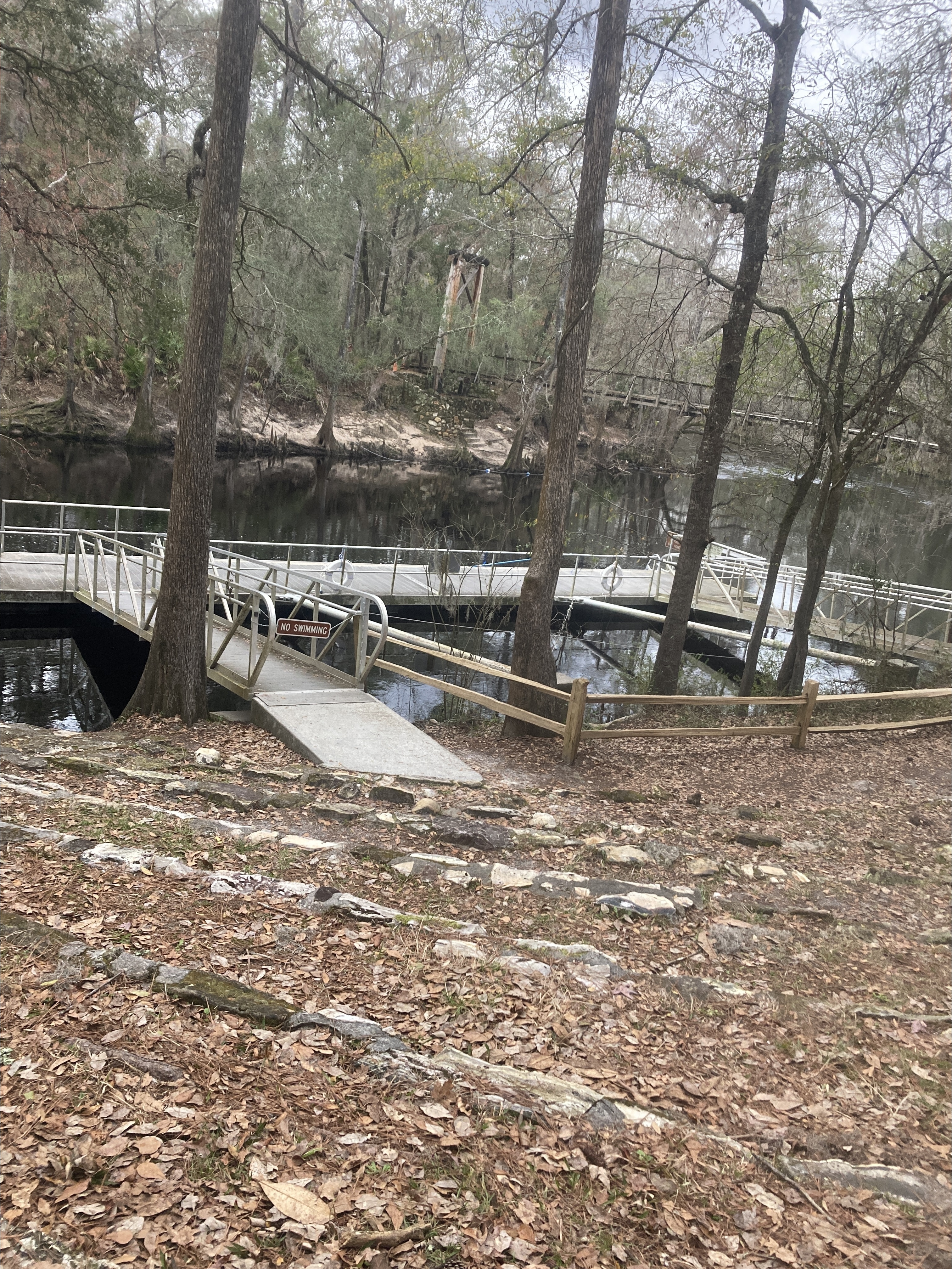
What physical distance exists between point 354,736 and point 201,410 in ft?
12.0

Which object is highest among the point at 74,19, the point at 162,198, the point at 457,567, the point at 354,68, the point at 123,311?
the point at 354,68

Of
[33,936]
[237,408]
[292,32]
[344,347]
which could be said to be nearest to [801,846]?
[33,936]

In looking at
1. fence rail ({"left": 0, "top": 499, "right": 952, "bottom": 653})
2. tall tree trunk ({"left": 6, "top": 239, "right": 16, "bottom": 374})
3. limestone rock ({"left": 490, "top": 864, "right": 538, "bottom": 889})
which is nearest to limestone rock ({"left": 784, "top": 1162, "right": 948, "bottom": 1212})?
limestone rock ({"left": 490, "top": 864, "right": 538, "bottom": 889})

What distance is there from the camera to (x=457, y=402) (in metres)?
53.4

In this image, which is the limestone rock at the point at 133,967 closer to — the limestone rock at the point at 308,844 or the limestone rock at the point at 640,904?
the limestone rock at the point at 308,844

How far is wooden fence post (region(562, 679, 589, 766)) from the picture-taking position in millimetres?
8906

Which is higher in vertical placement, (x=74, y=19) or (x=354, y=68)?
(x=354, y=68)

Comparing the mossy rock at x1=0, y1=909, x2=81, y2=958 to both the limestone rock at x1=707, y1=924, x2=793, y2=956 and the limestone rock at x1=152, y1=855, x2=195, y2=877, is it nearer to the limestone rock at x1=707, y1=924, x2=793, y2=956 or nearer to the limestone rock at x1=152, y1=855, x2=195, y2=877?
the limestone rock at x1=152, y1=855, x2=195, y2=877

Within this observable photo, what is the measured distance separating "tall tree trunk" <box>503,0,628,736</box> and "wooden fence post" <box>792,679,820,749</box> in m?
2.99

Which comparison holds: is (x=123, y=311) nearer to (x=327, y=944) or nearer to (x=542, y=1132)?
(x=327, y=944)

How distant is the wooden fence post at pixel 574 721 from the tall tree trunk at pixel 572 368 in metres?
1.62

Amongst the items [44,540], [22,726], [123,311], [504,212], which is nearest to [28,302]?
[44,540]

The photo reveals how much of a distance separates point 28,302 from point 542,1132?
31.7 metres

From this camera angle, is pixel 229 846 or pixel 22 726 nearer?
pixel 229 846
